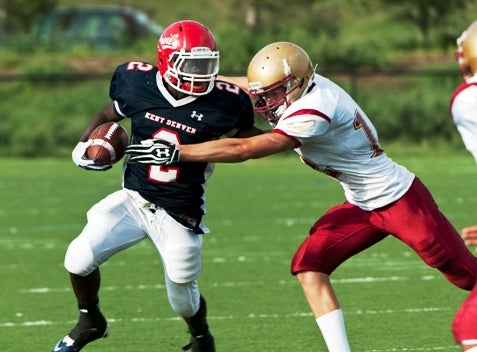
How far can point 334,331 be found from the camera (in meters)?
4.86

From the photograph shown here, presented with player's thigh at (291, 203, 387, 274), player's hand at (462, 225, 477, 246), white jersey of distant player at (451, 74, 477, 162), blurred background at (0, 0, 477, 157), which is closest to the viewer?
white jersey of distant player at (451, 74, 477, 162)

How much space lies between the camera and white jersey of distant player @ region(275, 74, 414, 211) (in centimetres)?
472

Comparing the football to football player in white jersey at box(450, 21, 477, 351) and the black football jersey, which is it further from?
football player in white jersey at box(450, 21, 477, 351)

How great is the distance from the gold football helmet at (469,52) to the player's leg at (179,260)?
1734mm

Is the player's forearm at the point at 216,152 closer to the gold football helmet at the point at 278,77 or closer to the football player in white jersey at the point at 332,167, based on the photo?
the football player in white jersey at the point at 332,167

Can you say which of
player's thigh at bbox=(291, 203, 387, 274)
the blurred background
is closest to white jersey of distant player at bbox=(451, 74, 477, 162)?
player's thigh at bbox=(291, 203, 387, 274)

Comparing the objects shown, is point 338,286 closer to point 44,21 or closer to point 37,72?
point 37,72

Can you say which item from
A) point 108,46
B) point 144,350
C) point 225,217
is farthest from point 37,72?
point 144,350

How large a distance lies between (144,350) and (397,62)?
17.5 metres

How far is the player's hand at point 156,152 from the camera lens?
4770 mm

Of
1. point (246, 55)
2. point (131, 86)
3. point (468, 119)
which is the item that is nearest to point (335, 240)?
point (131, 86)

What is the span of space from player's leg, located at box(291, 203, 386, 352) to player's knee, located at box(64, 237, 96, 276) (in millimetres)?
922

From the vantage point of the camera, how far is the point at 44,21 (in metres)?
28.1

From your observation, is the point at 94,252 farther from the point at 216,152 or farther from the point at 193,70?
the point at 193,70
